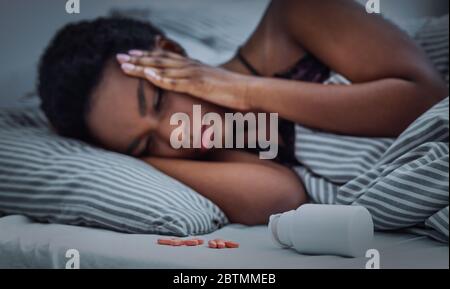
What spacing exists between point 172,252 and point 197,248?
0.06m

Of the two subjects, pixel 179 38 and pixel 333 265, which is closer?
pixel 333 265

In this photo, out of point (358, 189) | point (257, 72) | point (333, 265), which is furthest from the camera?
point (257, 72)

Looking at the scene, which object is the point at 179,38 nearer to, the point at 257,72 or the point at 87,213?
the point at 257,72

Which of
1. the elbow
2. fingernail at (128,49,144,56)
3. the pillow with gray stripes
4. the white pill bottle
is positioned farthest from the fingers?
the white pill bottle

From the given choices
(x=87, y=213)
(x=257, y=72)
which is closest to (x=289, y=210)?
(x=257, y=72)

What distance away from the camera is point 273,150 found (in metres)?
1.60

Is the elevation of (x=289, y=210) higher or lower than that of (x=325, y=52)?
lower

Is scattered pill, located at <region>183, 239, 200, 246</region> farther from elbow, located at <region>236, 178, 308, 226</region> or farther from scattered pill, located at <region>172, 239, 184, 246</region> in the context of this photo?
elbow, located at <region>236, 178, 308, 226</region>

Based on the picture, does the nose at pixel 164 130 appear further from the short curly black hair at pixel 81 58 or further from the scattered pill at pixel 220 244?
the scattered pill at pixel 220 244

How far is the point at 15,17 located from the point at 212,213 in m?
0.64

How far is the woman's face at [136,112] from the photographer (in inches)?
63.2

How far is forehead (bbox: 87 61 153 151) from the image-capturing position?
1603mm

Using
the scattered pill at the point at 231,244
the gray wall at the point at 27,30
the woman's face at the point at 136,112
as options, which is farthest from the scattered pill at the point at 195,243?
the gray wall at the point at 27,30

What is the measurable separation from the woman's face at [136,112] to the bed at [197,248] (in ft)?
0.41
